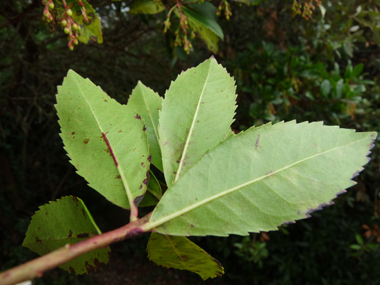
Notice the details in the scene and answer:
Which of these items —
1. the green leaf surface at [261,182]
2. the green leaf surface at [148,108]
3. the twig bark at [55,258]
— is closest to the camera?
the twig bark at [55,258]

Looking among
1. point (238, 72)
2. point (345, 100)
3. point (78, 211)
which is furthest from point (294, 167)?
point (238, 72)

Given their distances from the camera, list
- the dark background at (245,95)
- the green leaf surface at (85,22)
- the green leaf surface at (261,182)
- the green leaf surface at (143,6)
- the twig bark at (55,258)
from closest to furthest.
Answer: the twig bark at (55,258) < the green leaf surface at (261,182) < the green leaf surface at (85,22) < the green leaf surface at (143,6) < the dark background at (245,95)

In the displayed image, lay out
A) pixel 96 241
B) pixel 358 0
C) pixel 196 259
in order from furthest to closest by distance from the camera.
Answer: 1. pixel 358 0
2. pixel 196 259
3. pixel 96 241

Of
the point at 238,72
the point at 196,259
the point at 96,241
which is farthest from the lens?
the point at 238,72

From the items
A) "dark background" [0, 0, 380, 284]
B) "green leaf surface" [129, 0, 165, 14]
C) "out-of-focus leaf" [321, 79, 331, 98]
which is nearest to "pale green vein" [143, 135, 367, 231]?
"dark background" [0, 0, 380, 284]

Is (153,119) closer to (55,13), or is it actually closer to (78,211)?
(78,211)

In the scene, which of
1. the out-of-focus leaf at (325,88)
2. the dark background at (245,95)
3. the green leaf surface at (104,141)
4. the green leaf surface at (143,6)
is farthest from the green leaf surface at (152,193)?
the out-of-focus leaf at (325,88)

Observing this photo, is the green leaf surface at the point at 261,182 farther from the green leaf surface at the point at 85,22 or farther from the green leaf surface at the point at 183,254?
the green leaf surface at the point at 85,22
